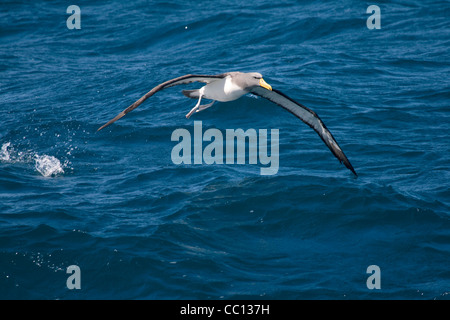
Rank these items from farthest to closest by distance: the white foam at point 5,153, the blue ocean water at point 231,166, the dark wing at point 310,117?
the white foam at point 5,153
the dark wing at point 310,117
the blue ocean water at point 231,166

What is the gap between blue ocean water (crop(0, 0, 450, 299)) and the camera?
12.7 metres

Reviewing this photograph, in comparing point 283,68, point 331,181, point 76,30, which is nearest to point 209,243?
point 331,181

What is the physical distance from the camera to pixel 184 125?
62.7 feet

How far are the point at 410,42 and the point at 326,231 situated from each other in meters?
12.9

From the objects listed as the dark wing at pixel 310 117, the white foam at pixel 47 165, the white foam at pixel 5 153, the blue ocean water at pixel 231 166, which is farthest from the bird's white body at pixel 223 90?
the white foam at pixel 5 153

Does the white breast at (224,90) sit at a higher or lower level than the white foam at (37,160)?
higher

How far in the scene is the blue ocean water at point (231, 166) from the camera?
41.7 ft

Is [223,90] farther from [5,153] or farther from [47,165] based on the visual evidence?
[5,153]

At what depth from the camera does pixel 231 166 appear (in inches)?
664

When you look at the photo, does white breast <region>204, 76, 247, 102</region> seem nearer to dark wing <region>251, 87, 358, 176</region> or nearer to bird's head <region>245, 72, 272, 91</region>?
bird's head <region>245, 72, 272, 91</region>

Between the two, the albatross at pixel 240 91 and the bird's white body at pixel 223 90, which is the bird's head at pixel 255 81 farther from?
the bird's white body at pixel 223 90

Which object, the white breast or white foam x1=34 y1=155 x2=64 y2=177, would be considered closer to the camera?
the white breast

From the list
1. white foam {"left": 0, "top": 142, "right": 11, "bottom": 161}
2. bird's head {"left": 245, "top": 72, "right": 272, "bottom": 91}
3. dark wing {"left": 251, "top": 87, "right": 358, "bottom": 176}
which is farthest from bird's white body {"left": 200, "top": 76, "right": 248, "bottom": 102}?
white foam {"left": 0, "top": 142, "right": 11, "bottom": 161}

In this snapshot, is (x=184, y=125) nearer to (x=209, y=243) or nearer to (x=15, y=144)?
(x=15, y=144)
